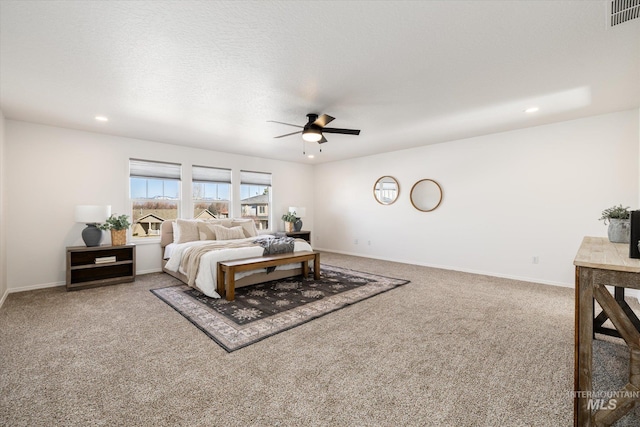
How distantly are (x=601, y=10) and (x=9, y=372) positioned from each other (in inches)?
193

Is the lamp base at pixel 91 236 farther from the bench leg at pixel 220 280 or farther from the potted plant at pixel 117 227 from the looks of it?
the bench leg at pixel 220 280

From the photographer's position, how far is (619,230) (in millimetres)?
2229

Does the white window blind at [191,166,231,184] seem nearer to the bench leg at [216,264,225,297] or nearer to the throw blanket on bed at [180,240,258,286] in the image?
the throw blanket on bed at [180,240,258,286]

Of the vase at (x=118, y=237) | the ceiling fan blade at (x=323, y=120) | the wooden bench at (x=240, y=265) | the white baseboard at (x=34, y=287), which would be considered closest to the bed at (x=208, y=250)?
the wooden bench at (x=240, y=265)

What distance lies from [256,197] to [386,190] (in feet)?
10.6

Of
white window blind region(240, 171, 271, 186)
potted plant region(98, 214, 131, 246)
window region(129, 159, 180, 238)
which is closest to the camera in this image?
potted plant region(98, 214, 131, 246)

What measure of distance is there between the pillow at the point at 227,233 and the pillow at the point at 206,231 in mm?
71

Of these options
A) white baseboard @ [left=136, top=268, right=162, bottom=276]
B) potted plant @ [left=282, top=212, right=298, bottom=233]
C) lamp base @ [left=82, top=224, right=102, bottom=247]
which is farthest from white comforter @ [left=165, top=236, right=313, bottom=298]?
potted plant @ [left=282, top=212, right=298, bottom=233]

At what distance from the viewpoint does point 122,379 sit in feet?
6.59

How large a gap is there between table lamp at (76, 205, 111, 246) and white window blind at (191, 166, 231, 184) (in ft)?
6.14

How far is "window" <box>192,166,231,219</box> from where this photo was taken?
20.0ft

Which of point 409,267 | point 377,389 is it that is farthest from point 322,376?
point 409,267

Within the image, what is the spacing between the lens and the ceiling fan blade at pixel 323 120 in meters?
3.41

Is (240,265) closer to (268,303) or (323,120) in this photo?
(268,303)
